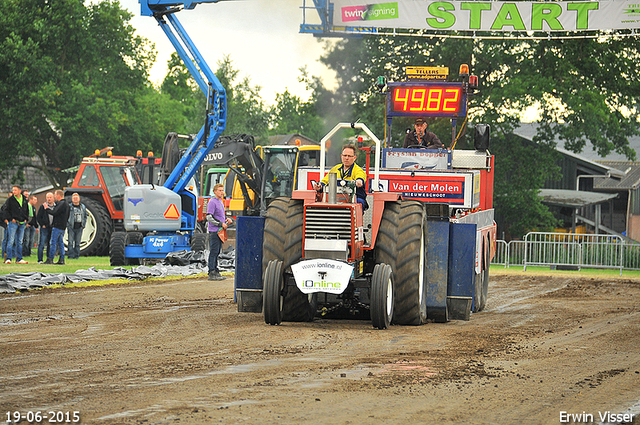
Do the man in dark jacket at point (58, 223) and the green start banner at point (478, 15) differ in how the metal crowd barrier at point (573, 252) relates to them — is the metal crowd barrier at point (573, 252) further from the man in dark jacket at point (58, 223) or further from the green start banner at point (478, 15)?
the man in dark jacket at point (58, 223)

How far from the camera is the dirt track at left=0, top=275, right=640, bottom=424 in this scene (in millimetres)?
6156

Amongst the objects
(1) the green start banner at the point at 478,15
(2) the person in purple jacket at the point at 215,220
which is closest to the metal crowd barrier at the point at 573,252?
(1) the green start banner at the point at 478,15

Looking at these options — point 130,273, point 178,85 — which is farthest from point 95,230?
point 178,85

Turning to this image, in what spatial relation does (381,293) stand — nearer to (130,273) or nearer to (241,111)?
(130,273)

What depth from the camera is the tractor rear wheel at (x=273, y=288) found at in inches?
406

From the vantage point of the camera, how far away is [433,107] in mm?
16469

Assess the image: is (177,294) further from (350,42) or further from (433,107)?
(350,42)

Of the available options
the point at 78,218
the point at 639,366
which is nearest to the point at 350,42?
the point at 78,218

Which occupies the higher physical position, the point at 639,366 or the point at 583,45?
the point at 583,45

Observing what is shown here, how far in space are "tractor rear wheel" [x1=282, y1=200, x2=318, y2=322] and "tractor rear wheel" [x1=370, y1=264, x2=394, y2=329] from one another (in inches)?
38.5

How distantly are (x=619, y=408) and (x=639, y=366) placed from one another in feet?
6.77

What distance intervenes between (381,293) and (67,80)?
34.1 metres

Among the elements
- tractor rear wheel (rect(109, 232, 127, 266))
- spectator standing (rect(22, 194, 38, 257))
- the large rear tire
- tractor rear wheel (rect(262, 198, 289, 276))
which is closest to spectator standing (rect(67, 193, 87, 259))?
the large rear tire

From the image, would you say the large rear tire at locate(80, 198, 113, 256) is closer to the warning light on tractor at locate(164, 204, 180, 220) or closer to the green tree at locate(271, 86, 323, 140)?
the warning light on tractor at locate(164, 204, 180, 220)
